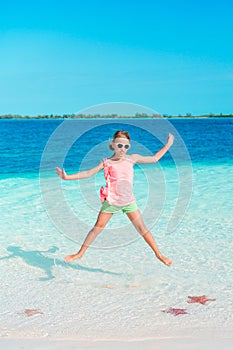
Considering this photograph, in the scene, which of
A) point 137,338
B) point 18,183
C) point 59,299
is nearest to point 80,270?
point 59,299

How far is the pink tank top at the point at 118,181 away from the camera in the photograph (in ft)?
15.8

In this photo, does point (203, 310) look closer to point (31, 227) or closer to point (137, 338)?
point (137, 338)

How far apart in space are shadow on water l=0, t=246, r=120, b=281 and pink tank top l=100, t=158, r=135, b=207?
1484 millimetres

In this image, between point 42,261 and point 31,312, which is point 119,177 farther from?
point 42,261

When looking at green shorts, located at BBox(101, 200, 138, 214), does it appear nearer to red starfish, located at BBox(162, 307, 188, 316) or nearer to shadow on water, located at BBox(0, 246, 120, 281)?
red starfish, located at BBox(162, 307, 188, 316)

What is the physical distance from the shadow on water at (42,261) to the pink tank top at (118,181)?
148 centimetres

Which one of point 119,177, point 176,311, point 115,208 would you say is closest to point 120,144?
point 119,177

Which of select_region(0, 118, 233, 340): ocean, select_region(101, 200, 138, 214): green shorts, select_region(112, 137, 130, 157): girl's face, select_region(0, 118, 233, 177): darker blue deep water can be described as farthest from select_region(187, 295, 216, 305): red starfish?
select_region(0, 118, 233, 177): darker blue deep water

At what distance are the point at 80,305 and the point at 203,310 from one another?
125cm

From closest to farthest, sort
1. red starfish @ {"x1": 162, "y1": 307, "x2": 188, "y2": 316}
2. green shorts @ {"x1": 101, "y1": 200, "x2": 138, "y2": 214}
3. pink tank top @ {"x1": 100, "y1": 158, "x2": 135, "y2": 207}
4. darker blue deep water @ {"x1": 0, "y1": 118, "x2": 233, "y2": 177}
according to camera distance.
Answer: red starfish @ {"x1": 162, "y1": 307, "x2": 188, "y2": 316}
pink tank top @ {"x1": 100, "y1": 158, "x2": 135, "y2": 207}
green shorts @ {"x1": 101, "y1": 200, "x2": 138, "y2": 214}
darker blue deep water @ {"x1": 0, "y1": 118, "x2": 233, "y2": 177}

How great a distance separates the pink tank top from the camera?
4801 mm

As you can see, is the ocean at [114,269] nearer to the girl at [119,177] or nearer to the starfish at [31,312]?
the starfish at [31,312]

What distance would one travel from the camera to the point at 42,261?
6656mm

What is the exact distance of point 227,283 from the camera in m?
5.58
